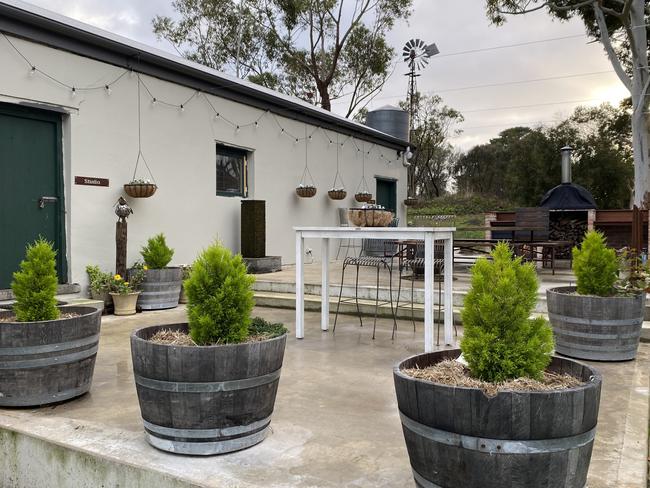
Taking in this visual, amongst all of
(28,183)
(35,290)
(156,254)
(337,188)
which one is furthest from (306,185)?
(35,290)

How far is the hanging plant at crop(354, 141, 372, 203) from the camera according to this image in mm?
11682

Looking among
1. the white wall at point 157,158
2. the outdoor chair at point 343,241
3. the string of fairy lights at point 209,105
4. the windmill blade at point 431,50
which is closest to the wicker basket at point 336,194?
the white wall at point 157,158

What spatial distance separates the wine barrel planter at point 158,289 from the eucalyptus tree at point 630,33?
1010 centimetres

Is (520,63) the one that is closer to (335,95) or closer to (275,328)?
(335,95)

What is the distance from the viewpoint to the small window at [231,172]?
857 centimetres

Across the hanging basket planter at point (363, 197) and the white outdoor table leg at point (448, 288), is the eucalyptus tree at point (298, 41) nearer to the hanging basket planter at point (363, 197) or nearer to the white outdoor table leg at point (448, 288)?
the hanging basket planter at point (363, 197)

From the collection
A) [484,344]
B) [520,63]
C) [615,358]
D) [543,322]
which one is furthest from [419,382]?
[520,63]

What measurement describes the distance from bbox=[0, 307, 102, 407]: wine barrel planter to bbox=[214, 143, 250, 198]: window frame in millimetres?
5516

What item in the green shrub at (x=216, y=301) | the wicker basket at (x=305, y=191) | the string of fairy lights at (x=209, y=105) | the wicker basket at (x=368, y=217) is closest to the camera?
the green shrub at (x=216, y=301)

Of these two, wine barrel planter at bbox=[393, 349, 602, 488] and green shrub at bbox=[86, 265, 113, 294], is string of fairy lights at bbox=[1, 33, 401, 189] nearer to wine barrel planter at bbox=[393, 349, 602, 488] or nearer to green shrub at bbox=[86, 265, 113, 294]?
green shrub at bbox=[86, 265, 113, 294]

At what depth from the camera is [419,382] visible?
1776 millimetres

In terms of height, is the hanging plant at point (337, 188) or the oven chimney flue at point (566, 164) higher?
the oven chimney flue at point (566, 164)

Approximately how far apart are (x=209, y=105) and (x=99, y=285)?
3.26 metres

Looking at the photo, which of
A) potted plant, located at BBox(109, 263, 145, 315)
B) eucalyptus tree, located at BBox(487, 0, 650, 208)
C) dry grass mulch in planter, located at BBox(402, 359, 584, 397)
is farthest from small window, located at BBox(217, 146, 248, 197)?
eucalyptus tree, located at BBox(487, 0, 650, 208)
